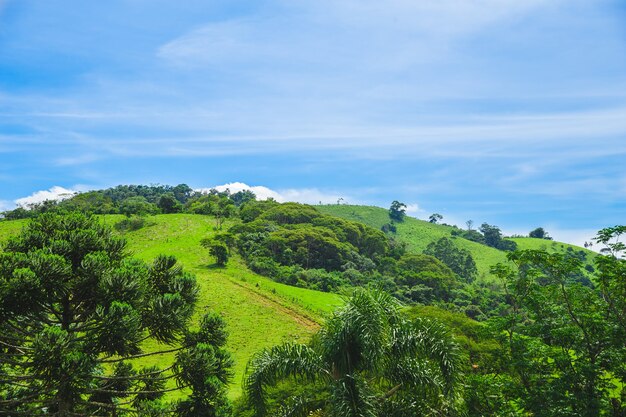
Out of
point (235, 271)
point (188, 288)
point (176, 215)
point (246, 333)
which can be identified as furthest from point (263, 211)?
point (188, 288)

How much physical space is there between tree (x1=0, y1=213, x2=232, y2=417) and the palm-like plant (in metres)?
1.62

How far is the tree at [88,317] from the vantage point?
11109 mm

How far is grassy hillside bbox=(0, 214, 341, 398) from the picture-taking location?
153ft

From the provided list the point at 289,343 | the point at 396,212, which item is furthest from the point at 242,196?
the point at 289,343

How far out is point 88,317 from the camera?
1320 cm

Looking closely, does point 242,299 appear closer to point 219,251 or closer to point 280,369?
point 219,251

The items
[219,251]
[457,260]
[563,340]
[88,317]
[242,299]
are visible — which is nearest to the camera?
[88,317]

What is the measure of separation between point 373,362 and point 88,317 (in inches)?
315

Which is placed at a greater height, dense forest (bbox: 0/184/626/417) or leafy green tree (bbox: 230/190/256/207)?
leafy green tree (bbox: 230/190/256/207)

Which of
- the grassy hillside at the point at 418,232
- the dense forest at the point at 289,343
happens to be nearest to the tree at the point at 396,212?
the grassy hillside at the point at 418,232

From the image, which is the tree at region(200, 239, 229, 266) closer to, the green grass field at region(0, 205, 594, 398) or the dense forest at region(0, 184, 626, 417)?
the green grass field at region(0, 205, 594, 398)

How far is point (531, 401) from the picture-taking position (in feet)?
46.5

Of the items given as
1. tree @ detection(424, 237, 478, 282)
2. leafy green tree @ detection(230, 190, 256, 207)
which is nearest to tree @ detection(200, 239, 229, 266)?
tree @ detection(424, 237, 478, 282)

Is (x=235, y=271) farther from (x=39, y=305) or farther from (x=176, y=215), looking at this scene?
(x=39, y=305)
